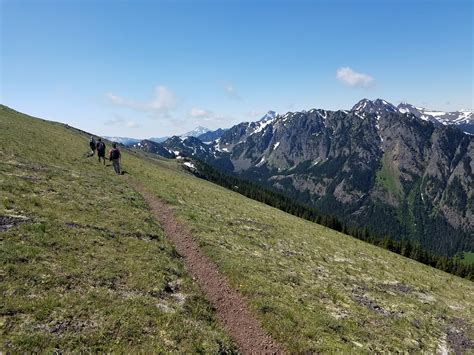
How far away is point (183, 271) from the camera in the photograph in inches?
835

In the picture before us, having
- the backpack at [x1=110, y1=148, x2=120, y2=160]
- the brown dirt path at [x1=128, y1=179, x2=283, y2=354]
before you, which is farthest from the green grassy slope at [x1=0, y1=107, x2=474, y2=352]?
the backpack at [x1=110, y1=148, x2=120, y2=160]

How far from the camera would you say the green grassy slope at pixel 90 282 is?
510 inches

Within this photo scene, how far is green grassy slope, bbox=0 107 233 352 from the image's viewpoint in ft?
42.5

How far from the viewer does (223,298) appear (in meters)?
19.5

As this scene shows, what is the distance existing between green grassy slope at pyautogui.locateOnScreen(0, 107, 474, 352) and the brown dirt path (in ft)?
1.84

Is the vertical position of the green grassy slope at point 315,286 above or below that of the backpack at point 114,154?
below

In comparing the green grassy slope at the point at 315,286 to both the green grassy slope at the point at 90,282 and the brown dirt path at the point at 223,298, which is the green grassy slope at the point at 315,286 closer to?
the green grassy slope at the point at 90,282

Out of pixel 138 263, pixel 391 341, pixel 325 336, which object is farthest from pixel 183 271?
pixel 391 341

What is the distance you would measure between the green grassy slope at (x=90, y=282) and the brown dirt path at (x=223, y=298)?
0.84 meters

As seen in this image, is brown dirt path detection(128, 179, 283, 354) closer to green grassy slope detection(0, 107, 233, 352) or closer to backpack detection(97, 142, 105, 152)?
green grassy slope detection(0, 107, 233, 352)

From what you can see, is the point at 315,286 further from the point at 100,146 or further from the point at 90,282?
the point at 100,146

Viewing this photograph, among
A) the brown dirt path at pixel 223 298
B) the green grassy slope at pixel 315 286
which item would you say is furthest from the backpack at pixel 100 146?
the brown dirt path at pixel 223 298

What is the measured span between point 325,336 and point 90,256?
1370 cm

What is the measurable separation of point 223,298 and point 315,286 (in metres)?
8.58
